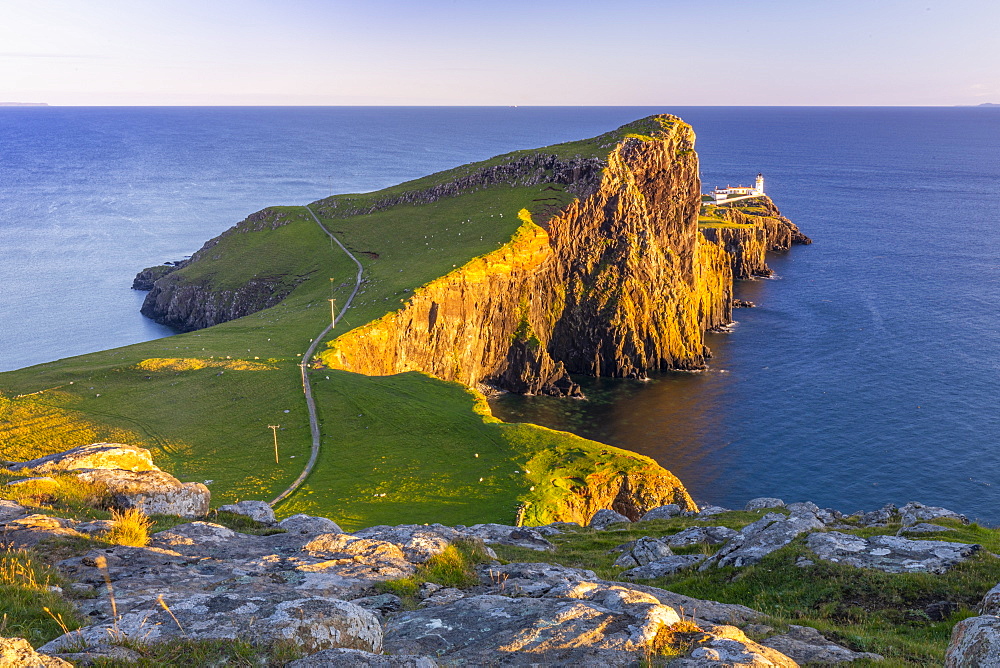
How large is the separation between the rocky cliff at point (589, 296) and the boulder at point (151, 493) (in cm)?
5602

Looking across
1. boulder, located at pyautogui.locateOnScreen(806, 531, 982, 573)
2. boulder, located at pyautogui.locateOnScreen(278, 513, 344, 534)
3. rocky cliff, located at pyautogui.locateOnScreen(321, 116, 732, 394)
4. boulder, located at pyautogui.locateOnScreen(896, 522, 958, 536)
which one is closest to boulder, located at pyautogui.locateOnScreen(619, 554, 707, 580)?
boulder, located at pyautogui.locateOnScreen(806, 531, 982, 573)

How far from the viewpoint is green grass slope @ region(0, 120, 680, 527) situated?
1913 inches

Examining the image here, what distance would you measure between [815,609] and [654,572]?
6.17 meters

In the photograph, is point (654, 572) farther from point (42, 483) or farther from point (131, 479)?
point (42, 483)

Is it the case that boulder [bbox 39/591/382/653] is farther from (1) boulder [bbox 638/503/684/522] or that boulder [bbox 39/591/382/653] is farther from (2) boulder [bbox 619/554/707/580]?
(1) boulder [bbox 638/503/684/522]

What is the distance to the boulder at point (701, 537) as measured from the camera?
25859mm

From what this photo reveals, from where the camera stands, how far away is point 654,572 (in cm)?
2198

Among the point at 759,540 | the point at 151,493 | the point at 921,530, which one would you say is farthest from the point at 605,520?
the point at 151,493

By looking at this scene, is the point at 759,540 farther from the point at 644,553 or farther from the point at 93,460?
the point at 93,460

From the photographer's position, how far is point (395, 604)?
1375 cm

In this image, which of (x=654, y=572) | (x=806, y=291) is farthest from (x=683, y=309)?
(x=654, y=572)

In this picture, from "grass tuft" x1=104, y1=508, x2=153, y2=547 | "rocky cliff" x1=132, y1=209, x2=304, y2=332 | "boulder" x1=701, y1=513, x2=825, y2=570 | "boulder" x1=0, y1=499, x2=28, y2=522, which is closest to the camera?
"grass tuft" x1=104, y1=508, x2=153, y2=547

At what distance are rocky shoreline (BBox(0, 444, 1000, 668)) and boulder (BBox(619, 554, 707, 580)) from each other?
0.83ft

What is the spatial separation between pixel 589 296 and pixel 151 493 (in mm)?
92350
